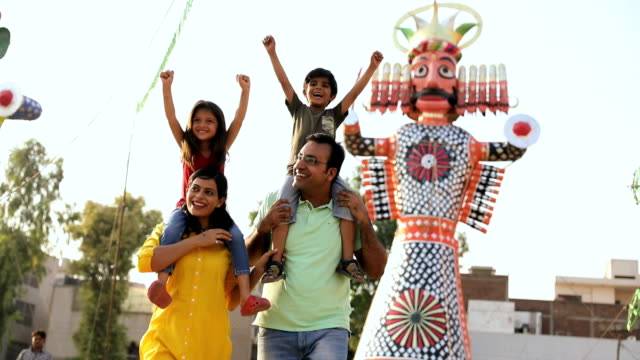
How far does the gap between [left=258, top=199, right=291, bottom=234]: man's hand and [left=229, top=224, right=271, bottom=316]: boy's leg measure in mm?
167

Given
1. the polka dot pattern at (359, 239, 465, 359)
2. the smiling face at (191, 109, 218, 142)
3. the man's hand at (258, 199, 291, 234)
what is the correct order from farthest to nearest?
1. the polka dot pattern at (359, 239, 465, 359)
2. the smiling face at (191, 109, 218, 142)
3. the man's hand at (258, 199, 291, 234)

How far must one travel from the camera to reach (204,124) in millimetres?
4031

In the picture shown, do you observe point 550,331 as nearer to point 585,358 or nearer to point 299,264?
point 585,358

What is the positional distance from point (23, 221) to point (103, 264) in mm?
2189

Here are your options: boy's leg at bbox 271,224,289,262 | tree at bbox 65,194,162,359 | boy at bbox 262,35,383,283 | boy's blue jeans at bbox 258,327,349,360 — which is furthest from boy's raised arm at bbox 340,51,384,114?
tree at bbox 65,194,162,359

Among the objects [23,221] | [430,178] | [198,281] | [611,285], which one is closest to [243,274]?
[198,281]

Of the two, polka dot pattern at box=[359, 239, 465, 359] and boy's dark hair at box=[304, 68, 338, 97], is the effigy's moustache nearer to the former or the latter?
polka dot pattern at box=[359, 239, 465, 359]

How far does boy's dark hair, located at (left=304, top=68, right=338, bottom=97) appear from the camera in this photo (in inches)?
179

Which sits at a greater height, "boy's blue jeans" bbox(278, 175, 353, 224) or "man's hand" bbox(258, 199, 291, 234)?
"boy's blue jeans" bbox(278, 175, 353, 224)

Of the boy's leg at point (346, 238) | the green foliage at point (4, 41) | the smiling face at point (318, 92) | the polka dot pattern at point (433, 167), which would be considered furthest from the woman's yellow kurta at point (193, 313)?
the polka dot pattern at point (433, 167)

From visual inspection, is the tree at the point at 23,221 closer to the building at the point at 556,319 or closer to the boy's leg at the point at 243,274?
the building at the point at 556,319

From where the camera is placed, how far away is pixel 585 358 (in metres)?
20.5

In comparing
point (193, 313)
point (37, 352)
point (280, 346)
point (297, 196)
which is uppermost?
point (297, 196)

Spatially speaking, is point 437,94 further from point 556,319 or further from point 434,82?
point 556,319
